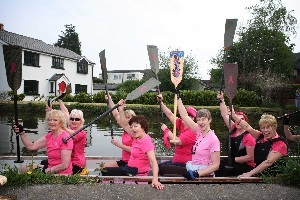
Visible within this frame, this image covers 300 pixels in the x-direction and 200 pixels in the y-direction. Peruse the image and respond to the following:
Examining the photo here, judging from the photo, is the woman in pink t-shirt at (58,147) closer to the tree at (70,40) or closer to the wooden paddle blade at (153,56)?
the wooden paddle blade at (153,56)

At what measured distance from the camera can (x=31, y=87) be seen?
114 ft

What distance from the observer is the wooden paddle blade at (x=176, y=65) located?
563 centimetres

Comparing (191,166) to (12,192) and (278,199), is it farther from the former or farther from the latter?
(12,192)

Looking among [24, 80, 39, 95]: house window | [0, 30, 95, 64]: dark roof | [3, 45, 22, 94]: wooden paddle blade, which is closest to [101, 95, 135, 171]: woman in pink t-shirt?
[3, 45, 22, 94]: wooden paddle blade

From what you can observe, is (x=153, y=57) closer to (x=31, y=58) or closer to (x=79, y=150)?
(x=79, y=150)

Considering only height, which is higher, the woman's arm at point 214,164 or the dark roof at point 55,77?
the dark roof at point 55,77

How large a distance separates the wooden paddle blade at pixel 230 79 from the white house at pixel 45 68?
29.3m

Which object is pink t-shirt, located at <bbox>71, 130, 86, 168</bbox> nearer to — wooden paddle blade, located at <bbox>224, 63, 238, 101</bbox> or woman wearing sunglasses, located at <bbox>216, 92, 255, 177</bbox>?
woman wearing sunglasses, located at <bbox>216, 92, 255, 177</bbox>

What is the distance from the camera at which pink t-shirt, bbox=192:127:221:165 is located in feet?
13.9

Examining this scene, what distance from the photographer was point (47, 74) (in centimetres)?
3691

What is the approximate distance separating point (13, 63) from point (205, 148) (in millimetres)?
3114

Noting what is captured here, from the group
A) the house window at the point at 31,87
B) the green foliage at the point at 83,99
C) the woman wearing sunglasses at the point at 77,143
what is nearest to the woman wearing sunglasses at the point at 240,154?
the woman wearing sunglasses at the point at 77,143

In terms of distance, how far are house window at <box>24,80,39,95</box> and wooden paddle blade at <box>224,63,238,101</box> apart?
1248 inches

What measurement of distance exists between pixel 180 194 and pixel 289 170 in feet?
4.98
